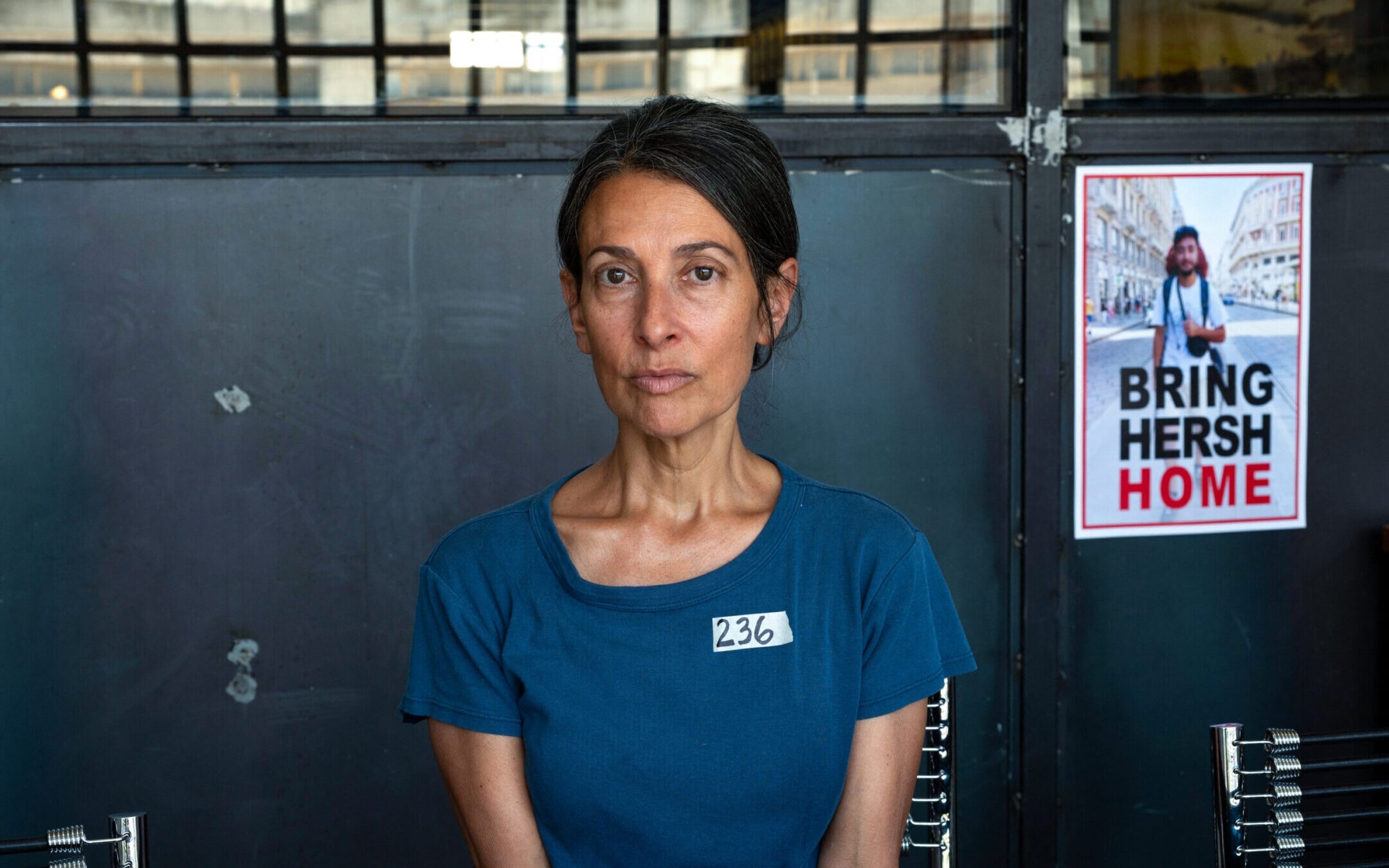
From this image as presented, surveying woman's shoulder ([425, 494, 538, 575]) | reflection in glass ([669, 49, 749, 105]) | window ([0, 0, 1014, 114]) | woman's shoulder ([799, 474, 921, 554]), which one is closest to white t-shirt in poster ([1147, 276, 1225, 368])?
window ([0, 0, 1014, 114])

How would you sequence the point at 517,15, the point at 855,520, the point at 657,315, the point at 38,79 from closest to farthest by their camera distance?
the point at 657,315
the point at 855,520
the point at 38,79
the point at 517,15

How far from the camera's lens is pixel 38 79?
2229mm

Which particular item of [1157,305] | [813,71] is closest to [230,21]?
[813,71]

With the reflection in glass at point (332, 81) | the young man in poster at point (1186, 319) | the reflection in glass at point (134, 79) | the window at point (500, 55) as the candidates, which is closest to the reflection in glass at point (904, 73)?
the window at point (500, 55)

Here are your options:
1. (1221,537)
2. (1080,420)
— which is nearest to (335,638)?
(1080,420)

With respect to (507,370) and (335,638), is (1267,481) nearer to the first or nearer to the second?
(507,370)

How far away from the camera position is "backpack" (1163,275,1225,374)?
2463mm

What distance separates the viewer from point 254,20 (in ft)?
7.48

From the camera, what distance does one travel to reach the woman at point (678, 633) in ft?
4.39

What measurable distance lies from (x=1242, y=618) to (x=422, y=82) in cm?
196

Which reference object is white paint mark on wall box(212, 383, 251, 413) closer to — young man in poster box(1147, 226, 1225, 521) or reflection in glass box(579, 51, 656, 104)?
reflection in glass box(579, 51, 656, 104)

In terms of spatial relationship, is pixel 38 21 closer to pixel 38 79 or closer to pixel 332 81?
pixel 38 79

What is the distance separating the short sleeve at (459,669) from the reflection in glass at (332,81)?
1.23m

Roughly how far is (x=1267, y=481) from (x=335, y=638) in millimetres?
1890
